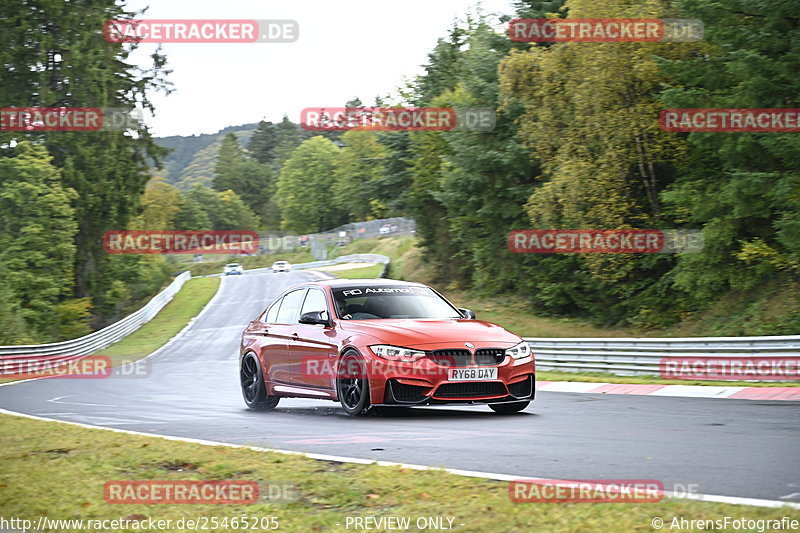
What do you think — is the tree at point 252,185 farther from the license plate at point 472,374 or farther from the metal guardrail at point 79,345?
the license plate at point 472,374

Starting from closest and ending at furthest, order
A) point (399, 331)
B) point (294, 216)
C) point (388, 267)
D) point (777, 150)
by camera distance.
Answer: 1. point (399, 331)
2. point (777, 150)
3. point (388, 267)
4. point (294, 216)

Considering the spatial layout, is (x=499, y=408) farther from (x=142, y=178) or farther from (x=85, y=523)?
(x=142, y=178)

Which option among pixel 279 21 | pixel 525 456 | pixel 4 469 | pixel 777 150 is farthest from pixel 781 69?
pixel 4 469

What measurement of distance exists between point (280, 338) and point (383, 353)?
9.06ft

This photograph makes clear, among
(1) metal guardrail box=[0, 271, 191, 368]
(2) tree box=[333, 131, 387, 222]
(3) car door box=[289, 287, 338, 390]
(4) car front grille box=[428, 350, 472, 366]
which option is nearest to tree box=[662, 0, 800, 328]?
(3) car door box=[289, 287, 338, 390]

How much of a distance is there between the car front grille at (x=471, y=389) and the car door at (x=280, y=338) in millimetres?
2827

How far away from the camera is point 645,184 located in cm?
3288

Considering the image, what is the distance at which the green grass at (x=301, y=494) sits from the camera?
16.9 ft

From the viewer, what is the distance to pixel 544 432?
30.9ft

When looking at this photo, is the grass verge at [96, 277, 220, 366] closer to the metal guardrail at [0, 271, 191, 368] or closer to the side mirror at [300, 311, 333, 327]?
the metal guardrail at [0, 271, 191, 368]

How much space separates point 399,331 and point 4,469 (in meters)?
4.55

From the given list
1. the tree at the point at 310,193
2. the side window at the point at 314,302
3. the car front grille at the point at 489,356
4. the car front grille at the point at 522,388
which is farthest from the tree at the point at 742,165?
the tree at the point at 310,193

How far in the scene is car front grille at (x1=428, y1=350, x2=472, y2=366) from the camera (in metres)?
10.8

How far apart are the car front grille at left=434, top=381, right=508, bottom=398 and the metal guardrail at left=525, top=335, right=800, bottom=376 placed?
735 cm
